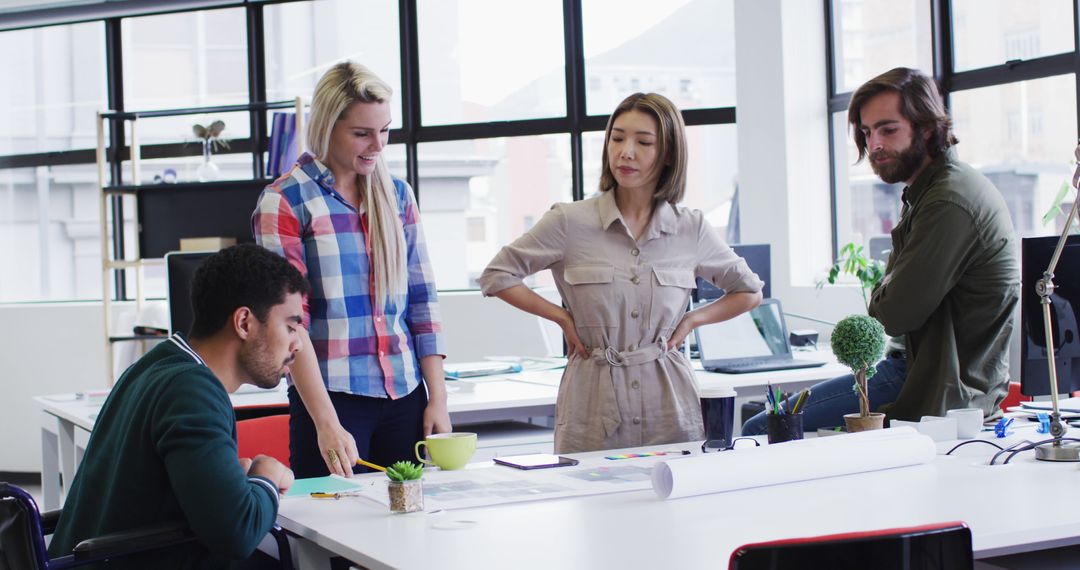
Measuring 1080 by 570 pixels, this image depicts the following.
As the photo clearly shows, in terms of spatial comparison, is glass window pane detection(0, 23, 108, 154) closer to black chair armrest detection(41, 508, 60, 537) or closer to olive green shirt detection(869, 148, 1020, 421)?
black chair armrest detection(41, 508, 60, 537)

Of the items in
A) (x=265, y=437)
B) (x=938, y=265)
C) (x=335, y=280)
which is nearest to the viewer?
(x=335, y=280)

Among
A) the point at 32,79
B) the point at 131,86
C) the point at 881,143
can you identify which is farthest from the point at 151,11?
the point at 881,143

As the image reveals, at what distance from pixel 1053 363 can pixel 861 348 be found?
35 centimetres

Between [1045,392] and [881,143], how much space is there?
2.20ft

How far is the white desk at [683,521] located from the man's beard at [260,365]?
217mm

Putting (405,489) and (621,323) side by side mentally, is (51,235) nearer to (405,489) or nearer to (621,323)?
(621,323)

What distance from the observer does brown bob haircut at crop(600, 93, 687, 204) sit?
237 centimetres

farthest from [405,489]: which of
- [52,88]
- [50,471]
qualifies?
[52,88]

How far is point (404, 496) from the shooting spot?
1.69 m

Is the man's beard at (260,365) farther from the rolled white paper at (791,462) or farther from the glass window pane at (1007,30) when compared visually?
the glass window pane at (1007,30)

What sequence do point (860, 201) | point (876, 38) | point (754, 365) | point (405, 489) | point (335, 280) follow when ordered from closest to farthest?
point (405, 489) < point (335, 280) < point (754, 365) < point (876, 38) < point (860, 201)

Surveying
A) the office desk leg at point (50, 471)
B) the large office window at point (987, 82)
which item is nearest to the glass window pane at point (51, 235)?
the office desk leg at point (50, 471)

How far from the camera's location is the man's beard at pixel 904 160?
2.49 meters

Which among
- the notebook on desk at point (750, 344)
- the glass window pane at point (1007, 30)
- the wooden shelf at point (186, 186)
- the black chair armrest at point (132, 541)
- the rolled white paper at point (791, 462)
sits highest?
the glass window pane at point (1007, 30)
